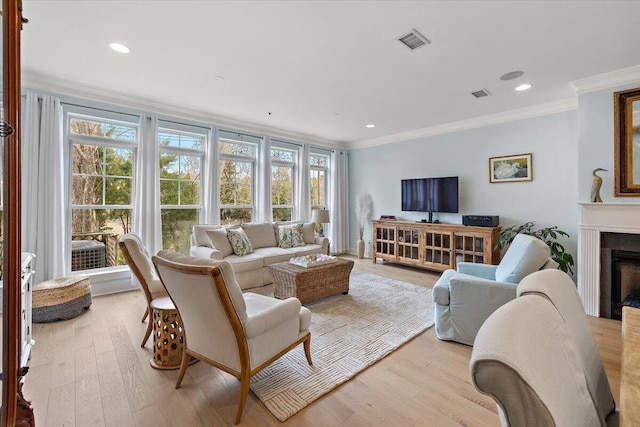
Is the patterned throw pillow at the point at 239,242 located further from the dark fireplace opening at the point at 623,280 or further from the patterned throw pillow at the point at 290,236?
the dark fireplace opening at the point at 623,280

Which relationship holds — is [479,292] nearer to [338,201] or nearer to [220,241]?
[220,241]

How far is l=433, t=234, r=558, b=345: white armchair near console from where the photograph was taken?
228cm

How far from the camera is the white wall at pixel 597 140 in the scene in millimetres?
3115

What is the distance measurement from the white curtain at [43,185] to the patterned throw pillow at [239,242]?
196cm

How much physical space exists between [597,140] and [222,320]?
421 centimetres

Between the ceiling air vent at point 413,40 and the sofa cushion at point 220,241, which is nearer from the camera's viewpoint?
the ceiling air vent at point 413,40

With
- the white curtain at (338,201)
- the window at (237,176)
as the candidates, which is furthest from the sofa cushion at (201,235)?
the white curtain at (338,201)

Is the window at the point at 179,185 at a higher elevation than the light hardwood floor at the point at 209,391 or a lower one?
higher

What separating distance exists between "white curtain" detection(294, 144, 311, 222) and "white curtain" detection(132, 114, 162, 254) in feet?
8.71

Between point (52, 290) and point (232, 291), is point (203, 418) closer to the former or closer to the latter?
point (232, 291)

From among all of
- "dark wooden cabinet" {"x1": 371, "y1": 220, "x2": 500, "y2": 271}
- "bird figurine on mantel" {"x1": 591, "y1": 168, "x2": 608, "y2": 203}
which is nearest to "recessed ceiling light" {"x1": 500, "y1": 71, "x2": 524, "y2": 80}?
"bird figurine on mantel" {"x1": 591, "y1": 168, "x2": 608, "y2": 203}

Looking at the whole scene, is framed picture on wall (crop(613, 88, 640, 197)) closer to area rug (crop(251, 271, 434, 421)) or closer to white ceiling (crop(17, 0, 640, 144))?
white ceiling (crop(17, 0, 640, 144))

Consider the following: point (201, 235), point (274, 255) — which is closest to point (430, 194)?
point (274, 255)

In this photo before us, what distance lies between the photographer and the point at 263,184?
209 inches
